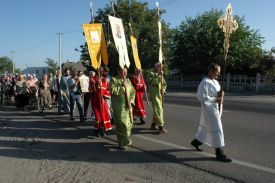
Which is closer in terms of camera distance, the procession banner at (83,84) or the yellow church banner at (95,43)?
the yellow church banner at (95,43)

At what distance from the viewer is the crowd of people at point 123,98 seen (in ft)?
22.7

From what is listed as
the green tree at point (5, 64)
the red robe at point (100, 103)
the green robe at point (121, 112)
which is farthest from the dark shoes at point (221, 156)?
the green tree at point (5, 64)

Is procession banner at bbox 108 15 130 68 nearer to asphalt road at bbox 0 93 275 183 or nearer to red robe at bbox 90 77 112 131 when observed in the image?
red robe at bbox 90 77 112 131

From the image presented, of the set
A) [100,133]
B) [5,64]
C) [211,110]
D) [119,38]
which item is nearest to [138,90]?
[100,133]

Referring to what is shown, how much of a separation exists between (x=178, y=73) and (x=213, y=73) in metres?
34.0

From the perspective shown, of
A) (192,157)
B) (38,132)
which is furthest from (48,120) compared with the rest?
(192,157)

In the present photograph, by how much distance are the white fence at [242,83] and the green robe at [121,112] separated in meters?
24.0

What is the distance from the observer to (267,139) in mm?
8797

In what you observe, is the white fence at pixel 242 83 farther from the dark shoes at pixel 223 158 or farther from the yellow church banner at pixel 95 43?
the dark shoes at pixel 223 158

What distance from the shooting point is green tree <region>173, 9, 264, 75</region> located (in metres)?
34.6

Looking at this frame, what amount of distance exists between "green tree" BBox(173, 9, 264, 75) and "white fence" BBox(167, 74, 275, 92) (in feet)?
3.66

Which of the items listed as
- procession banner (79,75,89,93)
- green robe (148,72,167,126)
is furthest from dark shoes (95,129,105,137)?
procession banner (79,75,89,93)

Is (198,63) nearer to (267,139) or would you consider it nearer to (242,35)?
(242,35)

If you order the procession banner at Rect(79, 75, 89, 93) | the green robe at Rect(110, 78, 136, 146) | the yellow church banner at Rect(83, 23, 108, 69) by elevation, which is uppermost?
the yellow church banner at Rect(83, 23, 108, 69)
